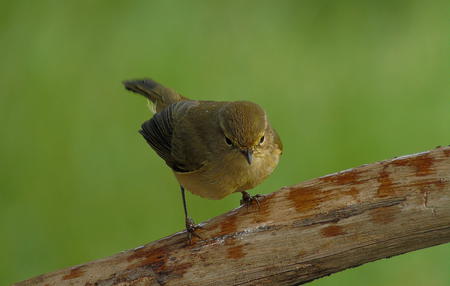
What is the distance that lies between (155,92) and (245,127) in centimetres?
65

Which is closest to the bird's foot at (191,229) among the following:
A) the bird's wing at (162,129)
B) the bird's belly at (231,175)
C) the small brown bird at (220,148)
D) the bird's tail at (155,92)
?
the small brown bird at (220,148)

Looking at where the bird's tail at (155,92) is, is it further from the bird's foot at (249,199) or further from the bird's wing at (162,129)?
the bird's foot at (249,199)

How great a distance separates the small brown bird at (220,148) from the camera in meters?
1.72

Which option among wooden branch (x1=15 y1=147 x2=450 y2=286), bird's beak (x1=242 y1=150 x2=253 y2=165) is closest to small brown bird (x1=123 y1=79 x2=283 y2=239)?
bird's beak (x1=242 y1=150 x2=253 y2=165)

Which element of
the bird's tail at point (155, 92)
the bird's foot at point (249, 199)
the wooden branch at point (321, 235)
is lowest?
the wooden branch at point (321, 235)

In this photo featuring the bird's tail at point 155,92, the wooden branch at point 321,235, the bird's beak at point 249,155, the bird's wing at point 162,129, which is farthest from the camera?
the bird's tail at point 155,92

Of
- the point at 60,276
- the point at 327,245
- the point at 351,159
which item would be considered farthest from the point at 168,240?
the point at 351,159

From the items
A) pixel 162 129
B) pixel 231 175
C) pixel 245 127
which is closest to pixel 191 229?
pixel 231 175

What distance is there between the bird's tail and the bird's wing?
93 millimetres

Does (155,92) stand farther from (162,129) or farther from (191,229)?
(191,229)

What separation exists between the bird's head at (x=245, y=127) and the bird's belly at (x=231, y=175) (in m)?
0.04

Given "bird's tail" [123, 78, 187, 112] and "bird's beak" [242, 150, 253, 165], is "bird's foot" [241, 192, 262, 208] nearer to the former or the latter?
"bird's beak" [242, 150, 253, 165]

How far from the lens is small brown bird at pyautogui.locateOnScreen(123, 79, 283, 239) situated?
1.72m

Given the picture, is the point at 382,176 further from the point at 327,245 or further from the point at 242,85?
the point at 242,85
